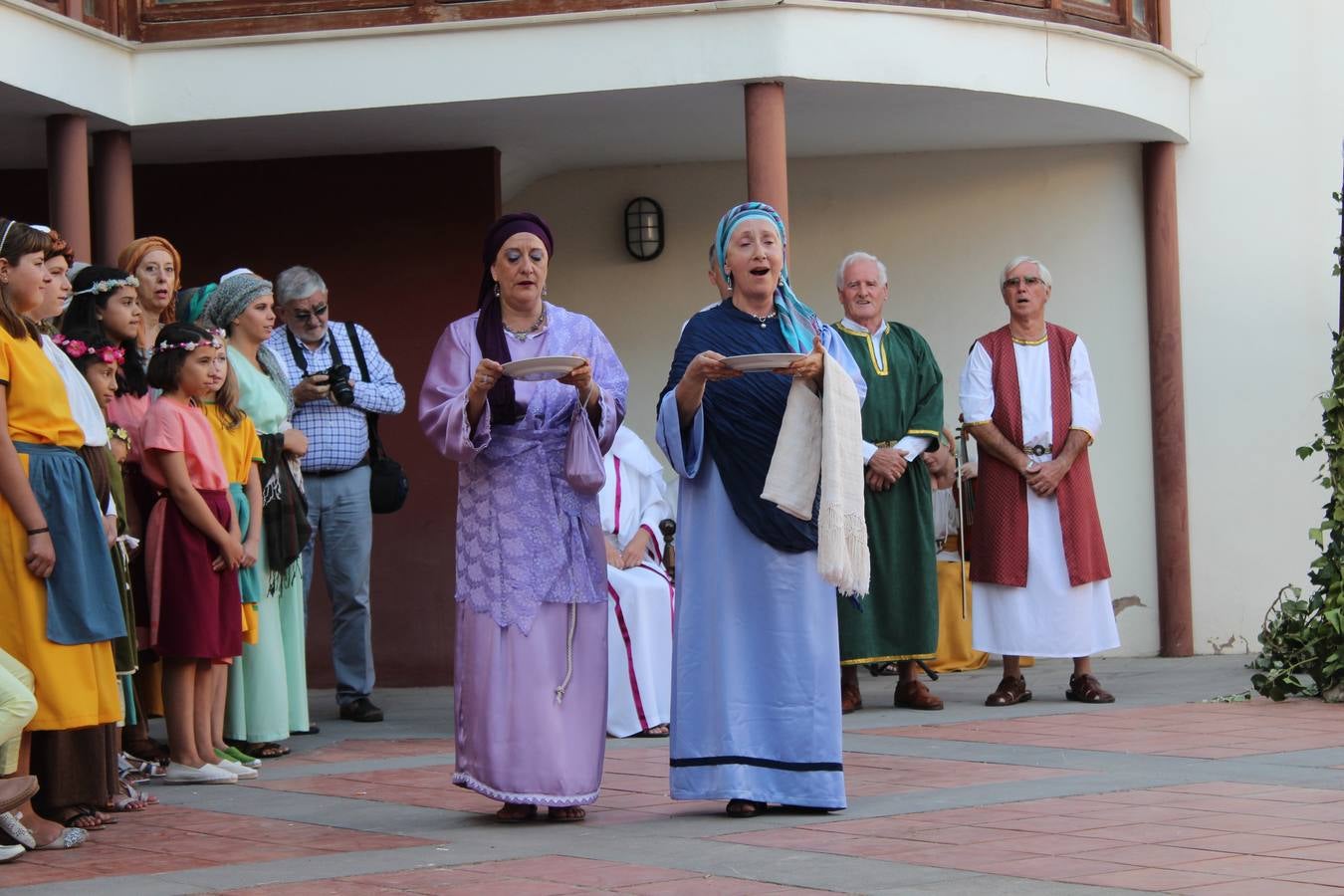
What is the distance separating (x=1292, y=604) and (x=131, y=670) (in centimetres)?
529

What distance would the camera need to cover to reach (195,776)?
7.29 meters

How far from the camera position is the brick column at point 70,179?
10.1m

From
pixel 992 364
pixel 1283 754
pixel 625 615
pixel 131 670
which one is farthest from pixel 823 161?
pixel 131 670

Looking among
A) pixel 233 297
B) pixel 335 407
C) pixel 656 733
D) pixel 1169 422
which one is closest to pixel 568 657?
pixel 656 733

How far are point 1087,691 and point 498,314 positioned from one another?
415cm

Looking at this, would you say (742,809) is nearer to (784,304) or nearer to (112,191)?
(784,304)

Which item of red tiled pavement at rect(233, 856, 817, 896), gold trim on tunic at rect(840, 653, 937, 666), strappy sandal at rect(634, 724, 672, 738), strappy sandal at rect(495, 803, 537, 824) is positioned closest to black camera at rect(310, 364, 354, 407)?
strappy sandal at rect(634, 724, 672, 738)

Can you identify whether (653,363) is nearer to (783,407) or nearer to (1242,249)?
(1242,249)

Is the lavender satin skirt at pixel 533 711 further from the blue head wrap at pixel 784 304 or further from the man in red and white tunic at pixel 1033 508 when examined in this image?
the man in red and white tunic at pixel 1033 508

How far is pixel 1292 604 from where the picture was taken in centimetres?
889

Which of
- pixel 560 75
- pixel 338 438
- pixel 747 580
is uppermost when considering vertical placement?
pixel 560 75

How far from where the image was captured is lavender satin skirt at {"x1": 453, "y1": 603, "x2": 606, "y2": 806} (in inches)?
237

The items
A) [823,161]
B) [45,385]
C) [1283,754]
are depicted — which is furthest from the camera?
[823,161]

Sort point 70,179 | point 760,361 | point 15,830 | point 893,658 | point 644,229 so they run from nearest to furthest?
point 15,830 < point 760,361 < point 893,658 < point 70,179 < point 644,229
